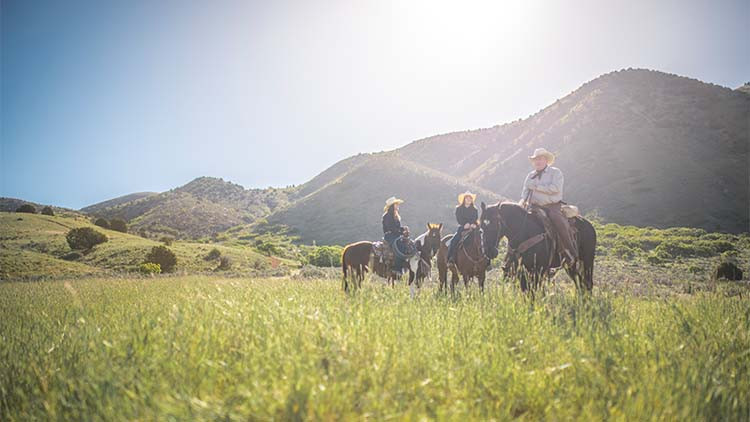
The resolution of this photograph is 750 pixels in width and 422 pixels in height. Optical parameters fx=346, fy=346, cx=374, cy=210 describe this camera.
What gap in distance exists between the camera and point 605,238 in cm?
3994

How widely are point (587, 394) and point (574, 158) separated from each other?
97.2 metres

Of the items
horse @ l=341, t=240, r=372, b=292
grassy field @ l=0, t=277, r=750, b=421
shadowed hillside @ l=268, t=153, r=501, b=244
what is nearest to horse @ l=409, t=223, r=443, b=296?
horse @ l=341, t=240, r=372, b=292

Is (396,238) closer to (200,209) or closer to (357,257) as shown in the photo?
(357,257)

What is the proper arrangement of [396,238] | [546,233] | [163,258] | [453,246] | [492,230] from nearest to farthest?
[546,233] < [492,230] < [453,246] < [396,238] < [163,258]

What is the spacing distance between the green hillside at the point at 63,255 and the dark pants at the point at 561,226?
70.4 ft

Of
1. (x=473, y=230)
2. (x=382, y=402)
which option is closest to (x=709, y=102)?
(x=473, y=230)

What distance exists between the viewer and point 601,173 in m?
Answer: 77.6

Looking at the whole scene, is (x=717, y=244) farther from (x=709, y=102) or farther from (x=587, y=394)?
(x=709, y=102)

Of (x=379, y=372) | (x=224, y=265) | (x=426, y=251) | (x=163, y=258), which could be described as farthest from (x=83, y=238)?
(x=379, y=372)

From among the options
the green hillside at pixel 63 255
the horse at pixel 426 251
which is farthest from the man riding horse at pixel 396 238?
the green hillside at pixel 63 255

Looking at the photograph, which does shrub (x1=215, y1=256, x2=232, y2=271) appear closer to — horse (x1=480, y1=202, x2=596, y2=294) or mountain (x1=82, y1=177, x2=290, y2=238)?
horse (x1=480, y1=202, x2=596, y2=294)

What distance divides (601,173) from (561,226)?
85.2 meters

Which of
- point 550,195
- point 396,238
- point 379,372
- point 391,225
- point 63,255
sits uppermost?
point 550,195

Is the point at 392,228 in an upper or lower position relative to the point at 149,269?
upper
